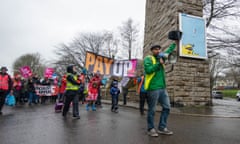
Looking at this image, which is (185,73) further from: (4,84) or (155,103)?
(4,84)

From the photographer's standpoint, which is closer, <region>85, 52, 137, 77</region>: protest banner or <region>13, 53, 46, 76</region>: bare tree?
<region>85, 52, 137, 77</region>: protest banner

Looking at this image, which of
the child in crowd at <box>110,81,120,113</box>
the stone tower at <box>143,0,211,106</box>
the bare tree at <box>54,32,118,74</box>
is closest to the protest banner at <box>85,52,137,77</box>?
the stone tower at <box>143,0,211,106</box>

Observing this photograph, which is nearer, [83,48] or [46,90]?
[46,90]

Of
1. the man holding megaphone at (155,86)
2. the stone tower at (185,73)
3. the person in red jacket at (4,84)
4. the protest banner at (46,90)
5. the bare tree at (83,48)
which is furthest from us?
the bare tree at (83,48)

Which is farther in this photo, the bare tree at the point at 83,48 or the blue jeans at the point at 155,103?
the bare tree at the point at 83,48

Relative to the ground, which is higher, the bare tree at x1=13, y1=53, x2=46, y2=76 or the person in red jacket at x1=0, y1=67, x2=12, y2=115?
the bare tree at x1=13, y1=53, x2=46, y2=76

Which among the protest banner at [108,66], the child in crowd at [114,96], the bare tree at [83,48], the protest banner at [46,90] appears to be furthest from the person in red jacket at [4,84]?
the bare tree at [83,48]

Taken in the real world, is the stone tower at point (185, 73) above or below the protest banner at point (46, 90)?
above

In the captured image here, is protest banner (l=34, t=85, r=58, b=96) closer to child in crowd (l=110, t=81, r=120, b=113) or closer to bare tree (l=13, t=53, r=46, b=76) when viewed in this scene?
child in crowd (l=110, t=81, r=120, b=113)

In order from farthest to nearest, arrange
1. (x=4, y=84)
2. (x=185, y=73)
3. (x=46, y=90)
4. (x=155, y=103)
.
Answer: (x=46, y=90)
(x=185, y=73)
(x=4, y=84)
(x=155, y=103)

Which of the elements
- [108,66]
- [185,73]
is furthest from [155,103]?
[108,66]

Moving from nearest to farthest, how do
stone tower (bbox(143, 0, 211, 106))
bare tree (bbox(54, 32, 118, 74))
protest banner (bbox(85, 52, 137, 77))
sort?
1. stone tower (bbox(143, 0, 211, 106))
2. protest banner (bbox(85, 52, 137, 77))
3. bare tree (bbox(54, 32, 118, 74))

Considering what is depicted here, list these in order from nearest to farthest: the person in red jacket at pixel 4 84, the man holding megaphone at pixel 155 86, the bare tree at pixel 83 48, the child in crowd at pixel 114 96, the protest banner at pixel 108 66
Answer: the man holding megaphone at pixel 155 86 → the person in red jacket at pixel 4 84 → the child in crowd at pixel 114 96 → the protest banner at pixel 108 66 → the bare tree at pixel 83 48

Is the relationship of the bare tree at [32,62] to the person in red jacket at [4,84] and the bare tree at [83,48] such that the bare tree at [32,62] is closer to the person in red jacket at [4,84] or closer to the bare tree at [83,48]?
the bare tree at [83,48]
